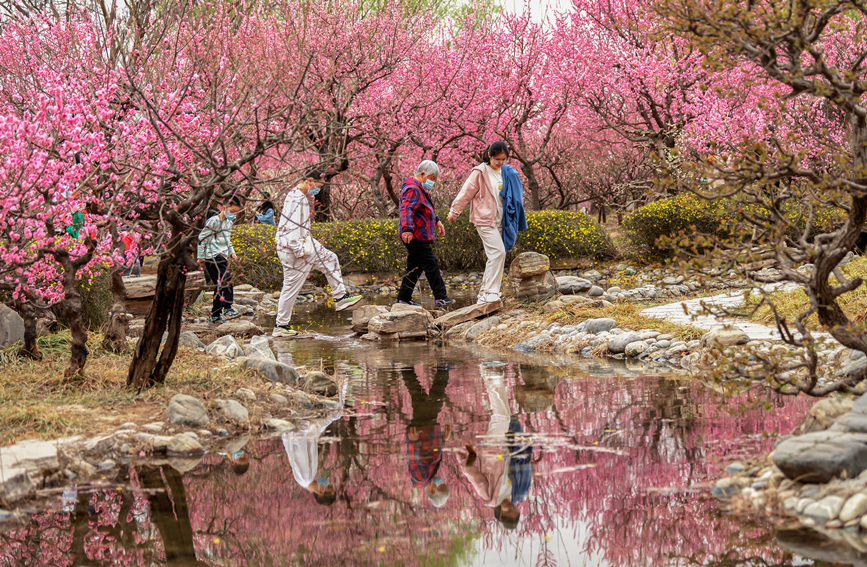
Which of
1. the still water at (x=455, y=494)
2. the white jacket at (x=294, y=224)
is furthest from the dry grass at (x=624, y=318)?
the white jacket at (x=294, y=224)

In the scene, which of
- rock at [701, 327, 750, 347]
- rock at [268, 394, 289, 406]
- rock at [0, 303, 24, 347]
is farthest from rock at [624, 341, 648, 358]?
rock at [0, 303, 24, 347]

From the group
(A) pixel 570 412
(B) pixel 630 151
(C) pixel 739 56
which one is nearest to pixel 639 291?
(A) pixel 570 412

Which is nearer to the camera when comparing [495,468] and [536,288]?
[495,468]

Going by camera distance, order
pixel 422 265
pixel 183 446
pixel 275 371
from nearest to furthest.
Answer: pixel 183 446
pixel 275 371
pixel 422 265

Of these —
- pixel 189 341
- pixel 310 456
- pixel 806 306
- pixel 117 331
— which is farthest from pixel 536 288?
pixel 310 456

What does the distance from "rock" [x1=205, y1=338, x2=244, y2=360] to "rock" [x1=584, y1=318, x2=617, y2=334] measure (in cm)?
385

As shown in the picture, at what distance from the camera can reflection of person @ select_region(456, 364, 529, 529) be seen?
3963 millimetres

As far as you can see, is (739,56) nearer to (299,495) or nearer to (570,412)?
(570,412)

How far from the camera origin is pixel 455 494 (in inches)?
166

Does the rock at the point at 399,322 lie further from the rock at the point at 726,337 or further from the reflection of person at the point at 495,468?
the reflection of person at the point at 495,468

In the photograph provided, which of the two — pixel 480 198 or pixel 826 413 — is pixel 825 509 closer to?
pixel 826 413

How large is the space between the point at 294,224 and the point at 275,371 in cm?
297

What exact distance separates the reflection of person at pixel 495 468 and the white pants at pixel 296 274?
497 cm

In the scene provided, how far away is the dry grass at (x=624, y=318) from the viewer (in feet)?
27.9
